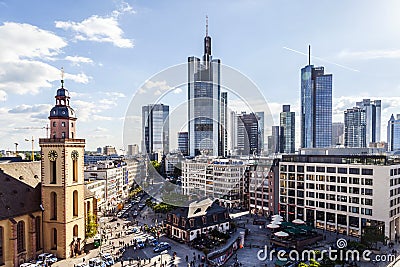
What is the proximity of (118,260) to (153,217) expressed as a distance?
23.4 meters

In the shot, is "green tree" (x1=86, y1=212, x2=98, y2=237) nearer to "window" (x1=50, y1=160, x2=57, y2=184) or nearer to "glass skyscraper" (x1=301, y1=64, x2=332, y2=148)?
"window" (x1=50, y1=160, x2=57, y2=184)

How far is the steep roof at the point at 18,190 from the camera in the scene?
3406 cm

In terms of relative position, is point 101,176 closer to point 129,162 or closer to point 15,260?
point 129,162

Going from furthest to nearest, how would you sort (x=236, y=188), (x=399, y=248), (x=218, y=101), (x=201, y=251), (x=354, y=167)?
(x=236, y=188) < (x=218, y=101) < (x=354, y=167) < (x=399, y=248) < (x=201, y=251)

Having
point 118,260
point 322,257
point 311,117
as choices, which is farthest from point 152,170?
point 311,117

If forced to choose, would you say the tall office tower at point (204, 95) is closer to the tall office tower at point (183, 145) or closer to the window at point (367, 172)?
the window at point (367, 172)

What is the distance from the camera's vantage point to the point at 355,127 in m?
162

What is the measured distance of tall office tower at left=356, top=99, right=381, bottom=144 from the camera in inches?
6519

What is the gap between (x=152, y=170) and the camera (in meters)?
114

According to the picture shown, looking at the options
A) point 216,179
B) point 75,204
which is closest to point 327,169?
point 216,179

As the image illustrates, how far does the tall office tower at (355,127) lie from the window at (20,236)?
155905 mm

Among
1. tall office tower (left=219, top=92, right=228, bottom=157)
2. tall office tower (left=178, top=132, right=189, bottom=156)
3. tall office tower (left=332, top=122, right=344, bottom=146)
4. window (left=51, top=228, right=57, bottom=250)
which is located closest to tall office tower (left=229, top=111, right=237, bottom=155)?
tall office tower (left=219, top=92, right=228, bottom=157)

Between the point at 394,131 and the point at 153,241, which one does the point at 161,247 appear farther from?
the point at 394,131

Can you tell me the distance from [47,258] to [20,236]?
382cm
